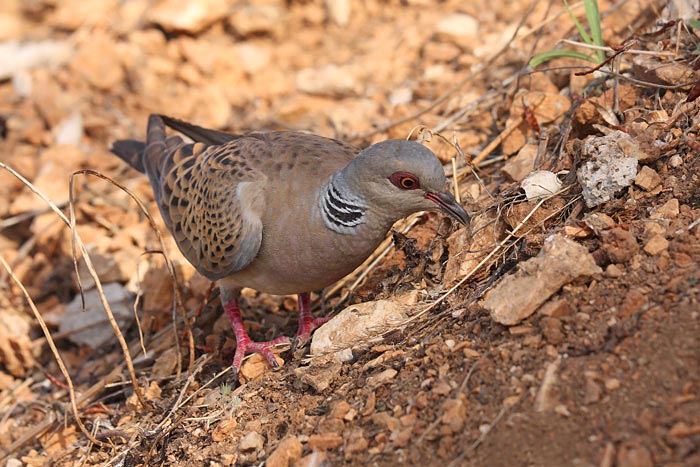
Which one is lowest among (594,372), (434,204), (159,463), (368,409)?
(159,463)

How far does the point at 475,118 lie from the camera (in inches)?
231

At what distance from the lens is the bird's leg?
4.75 m

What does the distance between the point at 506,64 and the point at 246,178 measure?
2756 mm

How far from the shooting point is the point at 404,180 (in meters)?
4.00

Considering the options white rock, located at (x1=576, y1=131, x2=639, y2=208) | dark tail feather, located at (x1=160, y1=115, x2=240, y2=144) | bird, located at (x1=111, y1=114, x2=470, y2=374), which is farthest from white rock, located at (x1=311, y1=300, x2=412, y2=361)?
dark tail feather, located at (x1=160, y1=115, x2=240, y2=144)

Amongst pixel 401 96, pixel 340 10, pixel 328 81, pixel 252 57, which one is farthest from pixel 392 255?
pixel 340 10

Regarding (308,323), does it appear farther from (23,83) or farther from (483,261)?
(23,83)

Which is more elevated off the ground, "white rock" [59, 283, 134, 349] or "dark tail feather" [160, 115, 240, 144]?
"dark tail feather" [160, 115, 240, 144]

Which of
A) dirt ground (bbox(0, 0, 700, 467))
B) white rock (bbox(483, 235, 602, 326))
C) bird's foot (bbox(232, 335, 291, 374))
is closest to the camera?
dirt ground (bbox(0, 0, 700, 467))

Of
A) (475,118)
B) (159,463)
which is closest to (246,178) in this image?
(159,463)

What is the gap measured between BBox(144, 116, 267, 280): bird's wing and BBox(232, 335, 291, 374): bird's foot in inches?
17.0

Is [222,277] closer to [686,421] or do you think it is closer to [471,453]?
[471,453]

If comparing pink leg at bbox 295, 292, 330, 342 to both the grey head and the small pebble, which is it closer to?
the grey head

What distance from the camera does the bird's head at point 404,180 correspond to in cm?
397
